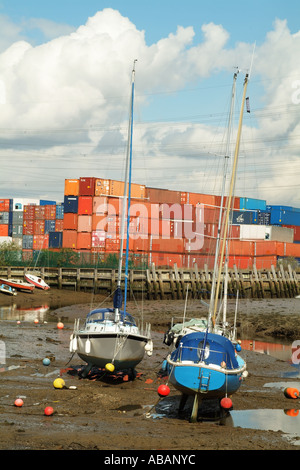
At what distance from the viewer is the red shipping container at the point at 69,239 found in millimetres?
74875

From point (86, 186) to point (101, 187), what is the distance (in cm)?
204

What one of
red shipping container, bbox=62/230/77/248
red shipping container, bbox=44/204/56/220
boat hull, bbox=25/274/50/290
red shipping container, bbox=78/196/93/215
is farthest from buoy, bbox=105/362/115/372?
red shipping container, bbox=44/204/56/220

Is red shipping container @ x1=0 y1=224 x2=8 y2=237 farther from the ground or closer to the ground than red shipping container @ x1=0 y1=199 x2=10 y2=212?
closer to the ground

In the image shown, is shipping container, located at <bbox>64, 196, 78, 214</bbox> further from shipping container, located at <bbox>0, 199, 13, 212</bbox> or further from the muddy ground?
the muddy ground

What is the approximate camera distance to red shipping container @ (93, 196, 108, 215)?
73.8m

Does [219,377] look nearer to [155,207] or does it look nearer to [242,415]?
[242,415]

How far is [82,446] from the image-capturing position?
11.5 metres

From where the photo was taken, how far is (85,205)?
75.3 metres

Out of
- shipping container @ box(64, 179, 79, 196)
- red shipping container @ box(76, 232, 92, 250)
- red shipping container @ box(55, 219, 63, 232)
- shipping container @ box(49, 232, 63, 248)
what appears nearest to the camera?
red shipping container @ box(76, 232, 92, 250)

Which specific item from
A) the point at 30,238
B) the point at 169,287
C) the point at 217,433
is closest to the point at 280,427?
the point at 217,433

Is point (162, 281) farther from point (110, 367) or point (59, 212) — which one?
point (110, 367)

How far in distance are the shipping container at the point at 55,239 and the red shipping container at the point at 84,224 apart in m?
7.61

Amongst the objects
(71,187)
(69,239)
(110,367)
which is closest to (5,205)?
(71,187)

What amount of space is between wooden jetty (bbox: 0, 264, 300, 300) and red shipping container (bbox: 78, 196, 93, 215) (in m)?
12.0
